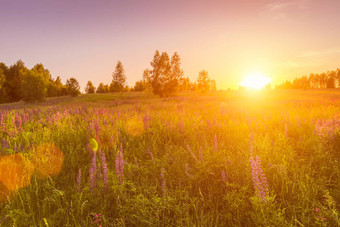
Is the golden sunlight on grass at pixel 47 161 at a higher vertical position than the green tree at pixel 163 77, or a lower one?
lower

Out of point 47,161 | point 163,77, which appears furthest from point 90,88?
point 47,161

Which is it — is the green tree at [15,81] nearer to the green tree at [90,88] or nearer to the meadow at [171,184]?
the green tree at [90,88]

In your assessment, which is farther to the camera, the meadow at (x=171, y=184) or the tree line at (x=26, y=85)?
the tree line at (x=26, y=85)

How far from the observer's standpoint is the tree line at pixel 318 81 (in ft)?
348

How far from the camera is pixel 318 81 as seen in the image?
122062 mm

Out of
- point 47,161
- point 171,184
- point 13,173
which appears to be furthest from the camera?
point 47,161

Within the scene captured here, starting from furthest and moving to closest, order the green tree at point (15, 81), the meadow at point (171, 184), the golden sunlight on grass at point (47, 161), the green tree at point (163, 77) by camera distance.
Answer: the green tree at point (15, 81) → the green tree at point (163, 77) → the golden sunlight on grass at point (47, 161) → the meadow at point (171, 184)

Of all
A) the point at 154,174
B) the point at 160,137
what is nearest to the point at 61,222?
the point at 154,174

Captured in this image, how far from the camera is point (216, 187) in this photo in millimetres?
2428

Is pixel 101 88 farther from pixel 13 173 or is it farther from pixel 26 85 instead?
pixel 13 173

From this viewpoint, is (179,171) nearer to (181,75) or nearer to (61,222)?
(61,222)

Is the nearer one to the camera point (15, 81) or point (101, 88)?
point (15, 81)

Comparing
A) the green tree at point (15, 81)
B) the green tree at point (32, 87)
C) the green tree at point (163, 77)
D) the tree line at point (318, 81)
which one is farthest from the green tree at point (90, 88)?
the tree line at point (318, 81)

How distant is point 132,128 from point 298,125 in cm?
450
